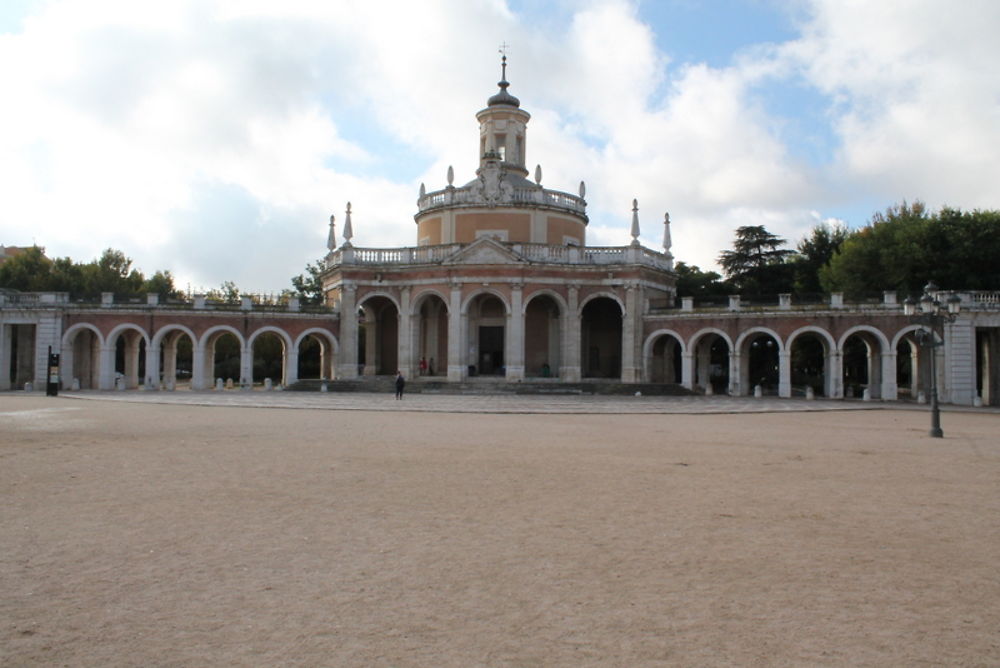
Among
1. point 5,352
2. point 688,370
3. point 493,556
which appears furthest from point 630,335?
point 493,556

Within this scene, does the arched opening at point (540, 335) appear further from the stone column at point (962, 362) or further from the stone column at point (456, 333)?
the stone column at point (962, 362)

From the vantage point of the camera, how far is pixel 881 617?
659 cm

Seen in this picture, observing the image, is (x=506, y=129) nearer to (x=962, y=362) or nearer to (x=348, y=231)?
(x=348, y=231)

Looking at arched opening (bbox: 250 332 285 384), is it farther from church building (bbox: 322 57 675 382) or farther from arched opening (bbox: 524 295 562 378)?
arched opening (bbox: 524 295 562 378)

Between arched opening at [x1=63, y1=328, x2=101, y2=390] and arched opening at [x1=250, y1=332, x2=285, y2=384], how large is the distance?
14.2 metres

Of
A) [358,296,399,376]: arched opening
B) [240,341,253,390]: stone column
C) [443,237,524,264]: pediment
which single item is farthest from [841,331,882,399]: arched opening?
[240,341,253,390]: stone column

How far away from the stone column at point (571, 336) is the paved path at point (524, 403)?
175 inches

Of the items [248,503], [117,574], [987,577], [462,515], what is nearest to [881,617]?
Result: [987,577]

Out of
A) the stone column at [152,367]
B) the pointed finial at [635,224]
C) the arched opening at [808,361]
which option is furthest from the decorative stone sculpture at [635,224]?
the stone column at [152,367]

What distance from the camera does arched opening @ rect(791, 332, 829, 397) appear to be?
168 feet

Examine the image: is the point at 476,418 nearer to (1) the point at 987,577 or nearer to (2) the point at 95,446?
(2) the point at 95,446

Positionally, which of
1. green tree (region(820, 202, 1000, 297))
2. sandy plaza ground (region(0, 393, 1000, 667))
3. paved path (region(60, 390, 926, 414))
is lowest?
sandy plaza ground (region(0, 393, 1000, 667))

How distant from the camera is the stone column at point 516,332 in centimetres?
4294

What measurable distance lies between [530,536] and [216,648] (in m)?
4.12
